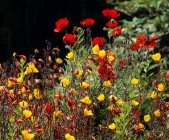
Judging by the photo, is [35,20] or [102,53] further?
[35,20]

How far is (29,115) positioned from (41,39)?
593cm

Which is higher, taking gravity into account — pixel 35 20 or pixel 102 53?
pixel 35 20

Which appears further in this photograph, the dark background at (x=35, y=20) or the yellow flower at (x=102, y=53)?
the dark background at (x=35, y=20)

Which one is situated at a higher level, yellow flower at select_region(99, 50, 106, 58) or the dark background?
the dark background

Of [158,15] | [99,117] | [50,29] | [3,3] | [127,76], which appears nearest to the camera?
[99,117]

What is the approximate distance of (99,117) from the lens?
17.3 ft

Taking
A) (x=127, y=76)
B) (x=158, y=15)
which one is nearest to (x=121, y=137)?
(x=127, y=76)

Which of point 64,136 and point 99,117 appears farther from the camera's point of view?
point 99,117

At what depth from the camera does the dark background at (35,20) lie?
9.46 m

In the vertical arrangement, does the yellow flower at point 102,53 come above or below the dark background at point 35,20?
below

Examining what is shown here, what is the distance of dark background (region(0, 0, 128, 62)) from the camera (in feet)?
31.0

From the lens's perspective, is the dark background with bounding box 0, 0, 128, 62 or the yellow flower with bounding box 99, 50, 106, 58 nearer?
the yellow flower with bounding box 99, 50, 106, 58

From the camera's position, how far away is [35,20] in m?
9.84

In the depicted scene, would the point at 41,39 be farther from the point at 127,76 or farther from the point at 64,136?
the point at 64,136
